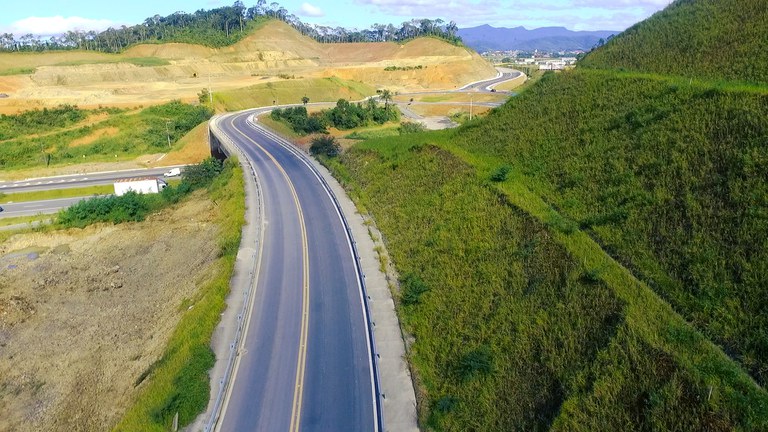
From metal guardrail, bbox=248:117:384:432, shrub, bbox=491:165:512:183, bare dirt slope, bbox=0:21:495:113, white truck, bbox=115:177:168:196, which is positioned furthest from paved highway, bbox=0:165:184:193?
shrub, bbox=491:165:512:183

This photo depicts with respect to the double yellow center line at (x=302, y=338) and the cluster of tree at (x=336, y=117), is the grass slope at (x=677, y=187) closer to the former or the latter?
the double yellow center line at (x=302, y=338)

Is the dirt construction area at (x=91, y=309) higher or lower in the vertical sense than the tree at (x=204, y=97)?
lower

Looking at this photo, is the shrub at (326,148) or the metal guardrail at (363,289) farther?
the shrub at (326,148)

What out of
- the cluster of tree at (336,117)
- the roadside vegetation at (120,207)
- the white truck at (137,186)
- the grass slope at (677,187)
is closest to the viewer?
the grass slope at (677,187)

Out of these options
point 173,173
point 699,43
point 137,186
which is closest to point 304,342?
point 699,43

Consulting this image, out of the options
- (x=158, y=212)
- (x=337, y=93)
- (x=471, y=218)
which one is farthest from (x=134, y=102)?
(x=471, y=218)

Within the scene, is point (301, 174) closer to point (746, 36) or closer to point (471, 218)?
point (471, 218)

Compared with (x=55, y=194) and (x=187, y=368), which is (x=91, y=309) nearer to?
(x=187, y=368)

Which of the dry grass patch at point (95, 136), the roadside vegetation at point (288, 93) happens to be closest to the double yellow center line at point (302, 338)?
the dry grass patch at point (95, 136)
